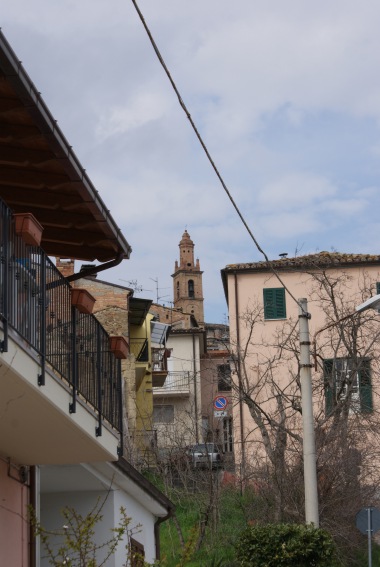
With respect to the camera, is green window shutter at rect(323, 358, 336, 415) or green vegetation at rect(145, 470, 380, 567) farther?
green window shutter at rect(323, 358, 336, 415)

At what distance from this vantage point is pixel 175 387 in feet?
187

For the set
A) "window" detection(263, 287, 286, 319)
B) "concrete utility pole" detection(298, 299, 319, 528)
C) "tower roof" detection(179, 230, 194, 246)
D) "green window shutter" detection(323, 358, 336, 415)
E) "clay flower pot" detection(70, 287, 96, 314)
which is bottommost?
"concrete utility pole" detection(298, 299, 319, 528)

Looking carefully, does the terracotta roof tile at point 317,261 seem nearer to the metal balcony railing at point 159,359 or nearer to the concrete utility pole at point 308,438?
the metal balcony railing at point 159,359

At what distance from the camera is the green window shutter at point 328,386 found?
29516mm

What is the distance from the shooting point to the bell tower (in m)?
129

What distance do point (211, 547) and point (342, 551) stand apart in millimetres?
3201

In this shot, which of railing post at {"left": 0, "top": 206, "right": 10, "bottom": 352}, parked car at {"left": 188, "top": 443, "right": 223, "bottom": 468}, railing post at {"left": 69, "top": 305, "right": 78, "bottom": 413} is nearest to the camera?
railing post at {"left": 0, "top": 206, "right": 10, "bottom": 352}

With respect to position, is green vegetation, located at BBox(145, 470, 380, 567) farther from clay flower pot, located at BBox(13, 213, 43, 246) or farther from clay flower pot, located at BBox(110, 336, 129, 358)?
clay flower pot, located at BBox(13, 213, 43, 246)

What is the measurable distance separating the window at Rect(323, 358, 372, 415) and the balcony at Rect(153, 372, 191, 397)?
23.6m

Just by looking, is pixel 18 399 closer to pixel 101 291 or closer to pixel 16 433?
pixel 16 433

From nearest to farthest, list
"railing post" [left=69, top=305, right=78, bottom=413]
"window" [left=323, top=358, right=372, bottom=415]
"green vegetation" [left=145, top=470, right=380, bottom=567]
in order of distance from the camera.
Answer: "railing post" [left=69, top=305, right=78, bottom=413] < "green vegetation" [left=145, top=470, right=380, bottom=567] < "window" [left=323, top=358, right=372, bottom=415]

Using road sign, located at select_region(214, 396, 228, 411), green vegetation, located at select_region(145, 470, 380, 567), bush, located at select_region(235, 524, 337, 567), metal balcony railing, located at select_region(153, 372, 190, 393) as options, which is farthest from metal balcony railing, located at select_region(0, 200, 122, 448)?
metal balcony railing, located at select_region(153, 372, 190, 393)

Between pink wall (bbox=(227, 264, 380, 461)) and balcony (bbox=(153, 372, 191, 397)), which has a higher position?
pink wall (bbox=(227, 264, 380, 461))

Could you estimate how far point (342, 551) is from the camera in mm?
27047
